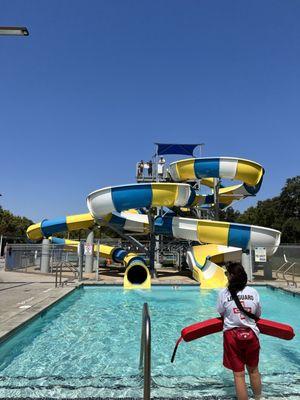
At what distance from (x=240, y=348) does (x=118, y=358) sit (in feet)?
8.75

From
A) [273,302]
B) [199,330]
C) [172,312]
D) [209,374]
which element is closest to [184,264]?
[273,302]

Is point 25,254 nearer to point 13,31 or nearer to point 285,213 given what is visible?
point 13,31

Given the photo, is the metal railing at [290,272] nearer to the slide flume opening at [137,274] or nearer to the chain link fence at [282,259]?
the chain link fence at [282,259]

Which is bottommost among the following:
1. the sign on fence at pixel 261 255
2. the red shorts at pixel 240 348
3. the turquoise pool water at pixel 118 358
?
the turquoise pool water at pixel 118 358

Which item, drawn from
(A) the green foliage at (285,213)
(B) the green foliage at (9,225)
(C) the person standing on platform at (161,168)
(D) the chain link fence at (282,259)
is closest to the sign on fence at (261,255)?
(D) the chain link fence at (282,259)

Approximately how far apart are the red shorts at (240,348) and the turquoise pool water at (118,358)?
2.35 feet

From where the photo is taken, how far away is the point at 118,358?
539 centimetres

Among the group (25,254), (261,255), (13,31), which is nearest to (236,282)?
(13,31)

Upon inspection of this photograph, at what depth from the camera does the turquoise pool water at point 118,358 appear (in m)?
3.99

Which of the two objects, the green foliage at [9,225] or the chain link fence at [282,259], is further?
the green foliage at [9,225]

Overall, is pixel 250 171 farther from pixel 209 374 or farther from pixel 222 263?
pixel 209 374

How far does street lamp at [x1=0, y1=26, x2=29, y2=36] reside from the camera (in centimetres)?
705

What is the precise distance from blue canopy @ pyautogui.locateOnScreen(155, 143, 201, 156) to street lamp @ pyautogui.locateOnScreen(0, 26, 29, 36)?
1749 cm

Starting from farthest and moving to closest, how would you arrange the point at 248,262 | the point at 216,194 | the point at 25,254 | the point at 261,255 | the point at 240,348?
the point at 25,254
the point at 216,194
the point at 248,262
the point at 261,255
the point at 240,348
